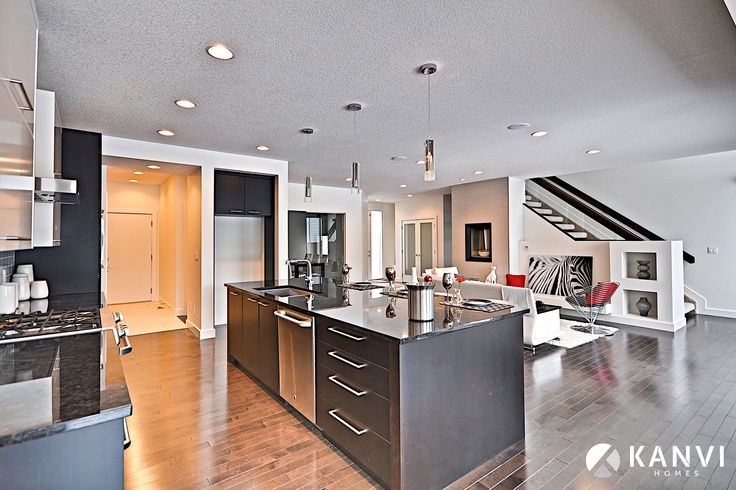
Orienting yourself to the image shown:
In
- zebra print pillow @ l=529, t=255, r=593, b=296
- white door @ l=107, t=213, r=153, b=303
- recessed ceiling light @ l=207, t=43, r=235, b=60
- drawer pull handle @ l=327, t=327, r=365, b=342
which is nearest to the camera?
drawer pull handle @ l=327, t=327, r=365, b=342

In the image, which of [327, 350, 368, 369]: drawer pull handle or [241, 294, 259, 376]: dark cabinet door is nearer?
[327, 350, 368, 369]: drawer pull handle

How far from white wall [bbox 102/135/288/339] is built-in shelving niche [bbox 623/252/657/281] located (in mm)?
5736

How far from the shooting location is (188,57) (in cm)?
261

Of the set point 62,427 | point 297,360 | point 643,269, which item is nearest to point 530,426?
point 297,360

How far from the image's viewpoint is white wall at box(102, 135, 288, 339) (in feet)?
15.5

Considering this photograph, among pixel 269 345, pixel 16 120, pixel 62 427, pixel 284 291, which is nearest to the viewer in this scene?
pixel 62 427

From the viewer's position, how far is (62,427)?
35.7 inches

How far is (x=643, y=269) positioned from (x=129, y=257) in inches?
392

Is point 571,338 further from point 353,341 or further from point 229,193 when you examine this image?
point 229,193

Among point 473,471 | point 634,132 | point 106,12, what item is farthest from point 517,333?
point 634,132

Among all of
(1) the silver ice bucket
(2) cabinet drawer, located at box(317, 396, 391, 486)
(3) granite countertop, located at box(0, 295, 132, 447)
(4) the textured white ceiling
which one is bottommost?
(2) cabinet drawer, located at box(317, 396, 391, 486)

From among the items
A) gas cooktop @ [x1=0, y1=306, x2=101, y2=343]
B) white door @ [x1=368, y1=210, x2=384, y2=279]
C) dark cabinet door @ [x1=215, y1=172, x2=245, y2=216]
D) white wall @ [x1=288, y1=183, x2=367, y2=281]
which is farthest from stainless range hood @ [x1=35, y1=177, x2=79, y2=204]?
white door @ [x1=368, y1=210, x2=384, y2=279]

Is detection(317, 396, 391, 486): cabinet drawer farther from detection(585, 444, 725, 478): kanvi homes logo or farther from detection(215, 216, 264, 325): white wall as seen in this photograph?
detection(215, 216, 264, 325): white wall

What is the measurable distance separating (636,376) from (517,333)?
2.17m
